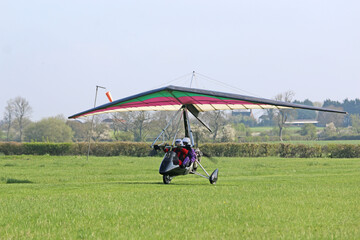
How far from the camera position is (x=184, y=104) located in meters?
18.2

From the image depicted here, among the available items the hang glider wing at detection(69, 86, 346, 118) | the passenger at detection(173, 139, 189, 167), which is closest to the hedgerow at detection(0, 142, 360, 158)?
the hang glider wing at detection(69, 86, 346, 118)

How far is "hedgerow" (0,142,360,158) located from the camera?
136ft

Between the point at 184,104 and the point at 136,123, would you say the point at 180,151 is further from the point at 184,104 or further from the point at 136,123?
the point at 136,123

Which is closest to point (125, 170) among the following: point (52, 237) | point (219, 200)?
point (219, 200)

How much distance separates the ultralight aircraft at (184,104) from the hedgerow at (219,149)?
22378mm

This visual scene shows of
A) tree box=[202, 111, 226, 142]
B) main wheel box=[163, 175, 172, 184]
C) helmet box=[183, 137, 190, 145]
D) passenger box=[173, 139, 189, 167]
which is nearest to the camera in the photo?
passenger box=[173, 139, 189, 167]

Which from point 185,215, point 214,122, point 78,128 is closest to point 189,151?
point 185,215

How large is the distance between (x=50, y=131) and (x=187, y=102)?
59.3 metres

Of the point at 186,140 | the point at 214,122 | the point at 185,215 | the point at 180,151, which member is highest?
the point at 214,122

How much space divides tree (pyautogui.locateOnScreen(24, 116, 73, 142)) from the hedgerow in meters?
29.1

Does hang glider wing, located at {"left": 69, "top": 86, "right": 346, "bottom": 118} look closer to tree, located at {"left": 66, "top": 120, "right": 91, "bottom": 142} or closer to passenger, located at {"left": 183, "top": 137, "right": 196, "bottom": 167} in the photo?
passenger, located at {"left": 183, "top": 137, "right": 196, "bottom": 167}

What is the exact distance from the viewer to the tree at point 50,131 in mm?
73938

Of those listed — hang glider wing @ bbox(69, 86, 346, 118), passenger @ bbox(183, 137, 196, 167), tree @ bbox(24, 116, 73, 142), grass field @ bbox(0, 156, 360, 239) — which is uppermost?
tree @ bbox(24, 116, 73, 142)

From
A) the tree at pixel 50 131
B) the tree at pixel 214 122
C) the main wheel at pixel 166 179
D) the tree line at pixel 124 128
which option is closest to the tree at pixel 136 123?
the tree line at pixel 124 128
